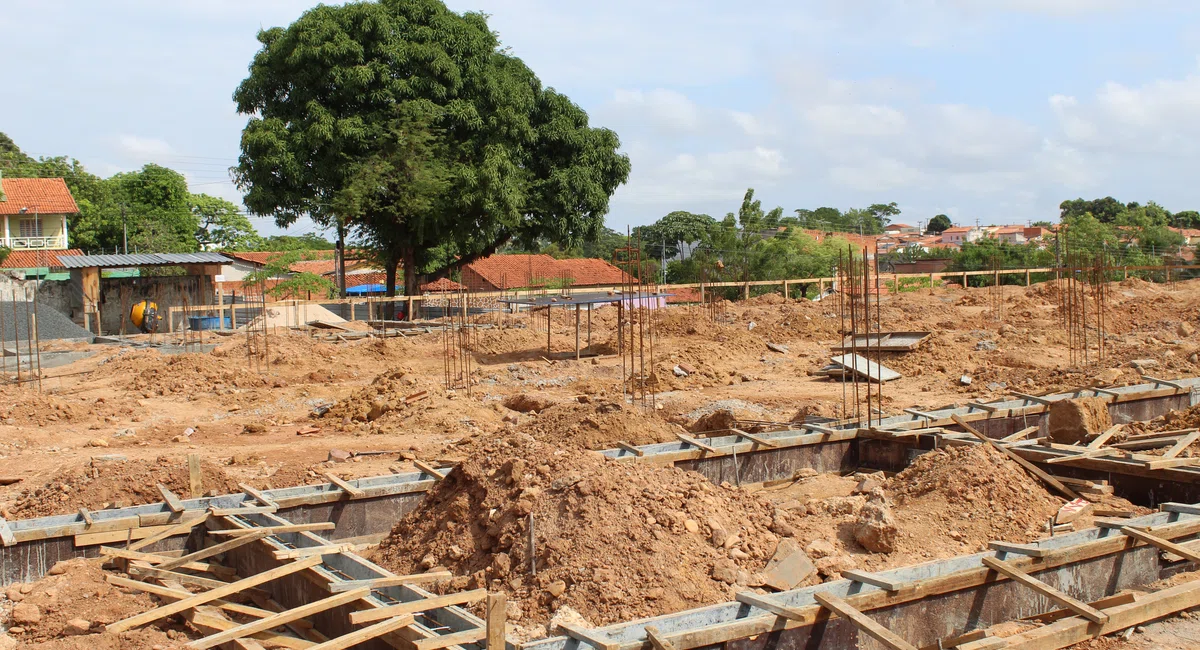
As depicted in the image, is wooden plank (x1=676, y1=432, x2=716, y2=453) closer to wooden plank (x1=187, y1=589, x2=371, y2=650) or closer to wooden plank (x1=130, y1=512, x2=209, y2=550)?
wooden plank (x1=130, y1=512, x2=209, y2=550)

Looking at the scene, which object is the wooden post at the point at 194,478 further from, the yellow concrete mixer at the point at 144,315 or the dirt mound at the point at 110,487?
the yellow concrete mixer at the point at 144,315

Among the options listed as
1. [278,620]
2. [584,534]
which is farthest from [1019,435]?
[278,620]

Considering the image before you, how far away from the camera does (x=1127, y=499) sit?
23.7 feet

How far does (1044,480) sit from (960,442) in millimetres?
776

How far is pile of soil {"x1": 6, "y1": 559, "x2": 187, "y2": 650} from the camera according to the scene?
486 centimetres

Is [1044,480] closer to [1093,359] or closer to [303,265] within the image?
[1093,359]

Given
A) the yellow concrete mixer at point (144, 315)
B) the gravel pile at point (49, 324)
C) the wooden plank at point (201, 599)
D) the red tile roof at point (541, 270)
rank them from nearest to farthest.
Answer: the wooden plank at point (201, 599) → the gravel pile at point (49, 324) → the yellow concrete mixer at point (144, 315) → the red tile roof at point (541, 270)

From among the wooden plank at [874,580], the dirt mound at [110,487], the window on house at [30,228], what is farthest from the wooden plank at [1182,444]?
the window on house at [30,228]

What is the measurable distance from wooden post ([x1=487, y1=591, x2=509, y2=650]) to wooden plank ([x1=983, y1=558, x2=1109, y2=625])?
8.17 ft

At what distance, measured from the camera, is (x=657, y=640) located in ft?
13.3

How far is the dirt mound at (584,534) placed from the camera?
4.94 metres

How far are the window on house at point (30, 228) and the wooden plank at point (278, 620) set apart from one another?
39479 millimetres

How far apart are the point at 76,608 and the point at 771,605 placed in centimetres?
361

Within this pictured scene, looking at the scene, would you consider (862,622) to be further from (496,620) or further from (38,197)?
(38,197)
